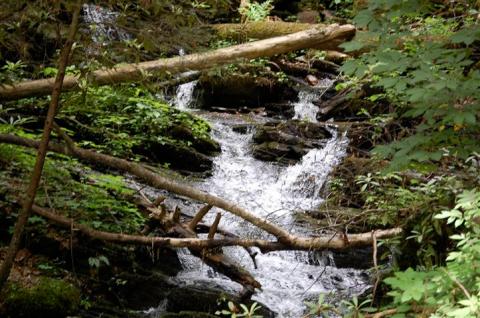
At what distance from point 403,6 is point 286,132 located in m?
7.20

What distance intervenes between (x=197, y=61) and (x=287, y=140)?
4097 millimetres

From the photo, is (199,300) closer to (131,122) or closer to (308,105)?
(131,122)

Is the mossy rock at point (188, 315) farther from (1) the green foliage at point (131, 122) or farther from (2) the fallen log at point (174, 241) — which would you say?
(1) the green foliage at point (131, 122)

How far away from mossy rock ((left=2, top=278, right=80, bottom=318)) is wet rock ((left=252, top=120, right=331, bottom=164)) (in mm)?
5601

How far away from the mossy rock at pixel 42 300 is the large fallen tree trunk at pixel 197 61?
68.4 inches

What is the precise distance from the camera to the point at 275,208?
7.93 metres

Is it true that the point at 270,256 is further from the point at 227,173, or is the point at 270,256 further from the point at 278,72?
the point at 278,72

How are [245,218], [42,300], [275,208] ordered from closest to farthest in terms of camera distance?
[42,300], [245,218], [275,208]

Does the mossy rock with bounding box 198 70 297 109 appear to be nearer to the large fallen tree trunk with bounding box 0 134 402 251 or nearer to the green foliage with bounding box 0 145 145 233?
the green foliage with bounding box 0 145 145 233

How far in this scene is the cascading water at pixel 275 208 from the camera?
18.7 ft

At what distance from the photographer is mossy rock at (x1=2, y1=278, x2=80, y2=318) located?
3957 millimetres

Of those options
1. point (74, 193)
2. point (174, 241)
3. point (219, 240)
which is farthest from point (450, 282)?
point (74, 193)

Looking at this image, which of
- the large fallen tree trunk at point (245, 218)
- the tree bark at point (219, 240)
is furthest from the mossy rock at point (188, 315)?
the large fallen tree trunk at point (245, 218)

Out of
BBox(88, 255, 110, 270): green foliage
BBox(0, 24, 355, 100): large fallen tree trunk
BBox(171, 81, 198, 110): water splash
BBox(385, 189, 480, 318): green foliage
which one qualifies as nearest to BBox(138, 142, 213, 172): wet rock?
BBox(0, 24, 355, 100): large fallen tree trunk
